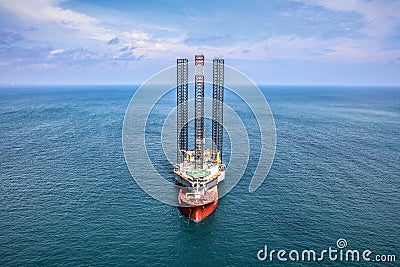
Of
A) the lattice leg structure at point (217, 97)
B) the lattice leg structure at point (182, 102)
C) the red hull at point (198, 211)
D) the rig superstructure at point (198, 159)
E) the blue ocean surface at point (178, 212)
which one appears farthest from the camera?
the lattice leg structure at point (182, 102)

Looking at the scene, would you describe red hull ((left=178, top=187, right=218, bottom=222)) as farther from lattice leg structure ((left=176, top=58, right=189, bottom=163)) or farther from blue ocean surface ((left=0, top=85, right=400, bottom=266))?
lattice leg structure ((left=176, top=58, right=189, bottom=163))

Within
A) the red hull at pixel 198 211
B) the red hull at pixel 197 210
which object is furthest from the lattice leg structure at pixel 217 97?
the red hull at pixel 198 211

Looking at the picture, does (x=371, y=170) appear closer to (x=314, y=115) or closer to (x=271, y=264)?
(x=271, y=264)

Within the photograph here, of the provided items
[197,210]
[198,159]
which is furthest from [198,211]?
[198,159]

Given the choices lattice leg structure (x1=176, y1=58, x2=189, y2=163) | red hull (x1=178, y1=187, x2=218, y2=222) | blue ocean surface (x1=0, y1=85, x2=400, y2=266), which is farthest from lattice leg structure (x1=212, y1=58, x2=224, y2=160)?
red hull (x1=178, y1=187, x2=218, y2=222)

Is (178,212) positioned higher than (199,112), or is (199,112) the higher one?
(199,112)

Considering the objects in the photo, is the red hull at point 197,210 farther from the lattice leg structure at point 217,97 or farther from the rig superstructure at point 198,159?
the lattice leg structure at point 217,97

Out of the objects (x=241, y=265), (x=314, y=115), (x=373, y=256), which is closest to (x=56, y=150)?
(x=241, y=265)

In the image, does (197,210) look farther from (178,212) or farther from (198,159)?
(198,159)
